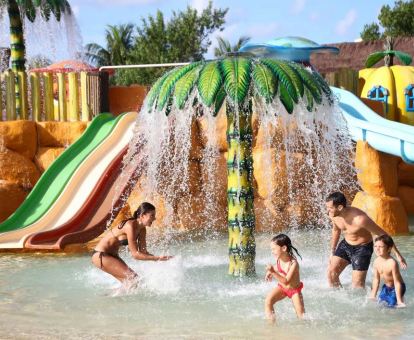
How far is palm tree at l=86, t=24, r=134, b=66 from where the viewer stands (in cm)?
3947

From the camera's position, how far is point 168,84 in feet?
24.8

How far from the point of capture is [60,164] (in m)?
12.8

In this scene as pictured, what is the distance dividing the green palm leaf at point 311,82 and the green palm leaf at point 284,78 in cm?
18

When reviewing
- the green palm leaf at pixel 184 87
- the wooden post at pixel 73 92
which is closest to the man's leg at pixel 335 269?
the green palm leaf at pixel 184 87

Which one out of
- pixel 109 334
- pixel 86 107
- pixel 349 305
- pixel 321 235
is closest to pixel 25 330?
pixel 109 334

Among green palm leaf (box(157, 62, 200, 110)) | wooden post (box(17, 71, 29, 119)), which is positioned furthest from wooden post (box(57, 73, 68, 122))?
green palm leaf (box(157, 62, 200, 110))

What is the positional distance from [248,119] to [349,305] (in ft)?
7.30

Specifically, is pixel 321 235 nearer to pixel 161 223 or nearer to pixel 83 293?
pixel 161 223

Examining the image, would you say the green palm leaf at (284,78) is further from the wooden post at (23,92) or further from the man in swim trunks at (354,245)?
the wooden post at (23,92)

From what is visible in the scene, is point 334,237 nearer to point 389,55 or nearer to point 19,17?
point 389,55

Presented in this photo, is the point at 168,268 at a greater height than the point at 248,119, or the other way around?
the point at 248,119

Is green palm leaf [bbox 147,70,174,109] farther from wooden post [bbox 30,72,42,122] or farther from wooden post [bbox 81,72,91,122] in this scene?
wooden post [bbox 30,72,42,122]

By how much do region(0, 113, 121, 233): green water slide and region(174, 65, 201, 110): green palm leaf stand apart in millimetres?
5019

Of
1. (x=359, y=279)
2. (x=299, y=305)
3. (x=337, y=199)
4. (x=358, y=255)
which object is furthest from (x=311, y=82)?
(x=299, y=305)
